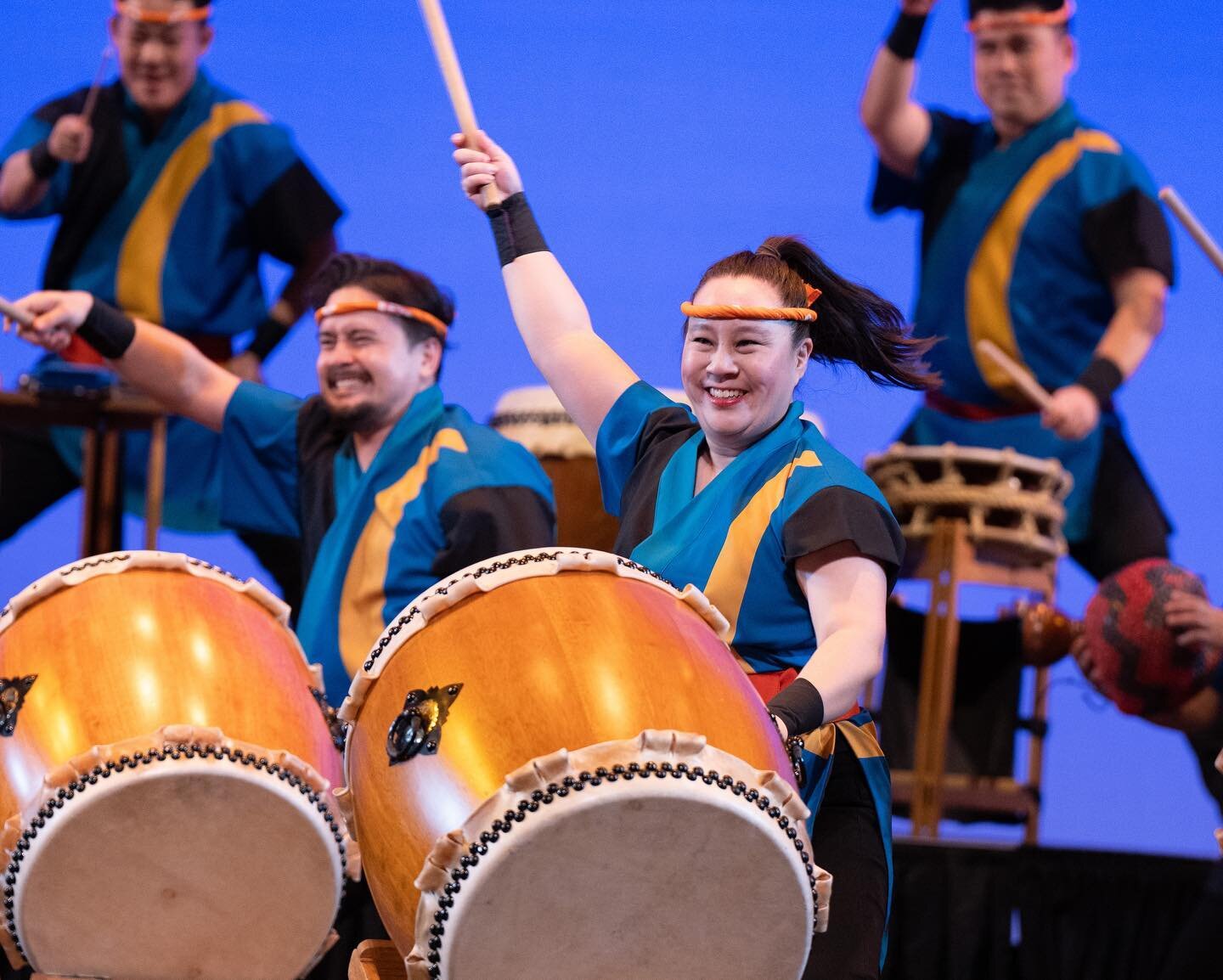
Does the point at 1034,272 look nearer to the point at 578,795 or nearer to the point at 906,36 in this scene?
the point at 906,36

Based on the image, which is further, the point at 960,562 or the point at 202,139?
the point at 202,139

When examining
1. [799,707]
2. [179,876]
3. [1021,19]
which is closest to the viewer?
[799,707]

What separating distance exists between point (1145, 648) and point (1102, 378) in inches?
32.1

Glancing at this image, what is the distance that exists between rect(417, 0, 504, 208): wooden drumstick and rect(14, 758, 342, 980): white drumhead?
0.93 m

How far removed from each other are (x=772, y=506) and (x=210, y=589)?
2.39 feet

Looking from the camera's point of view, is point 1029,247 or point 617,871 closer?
point 617,871

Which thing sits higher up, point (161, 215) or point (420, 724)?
point (161, 215)

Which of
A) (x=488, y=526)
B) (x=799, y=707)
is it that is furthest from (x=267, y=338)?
(x=799, y=707)

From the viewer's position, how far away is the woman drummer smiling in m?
2.00

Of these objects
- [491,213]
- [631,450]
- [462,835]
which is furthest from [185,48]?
[462,835]

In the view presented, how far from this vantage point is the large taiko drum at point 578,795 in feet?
5.10

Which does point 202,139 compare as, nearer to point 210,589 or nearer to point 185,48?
point 185,48

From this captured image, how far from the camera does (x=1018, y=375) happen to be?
4027mm

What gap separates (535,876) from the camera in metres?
1.56
